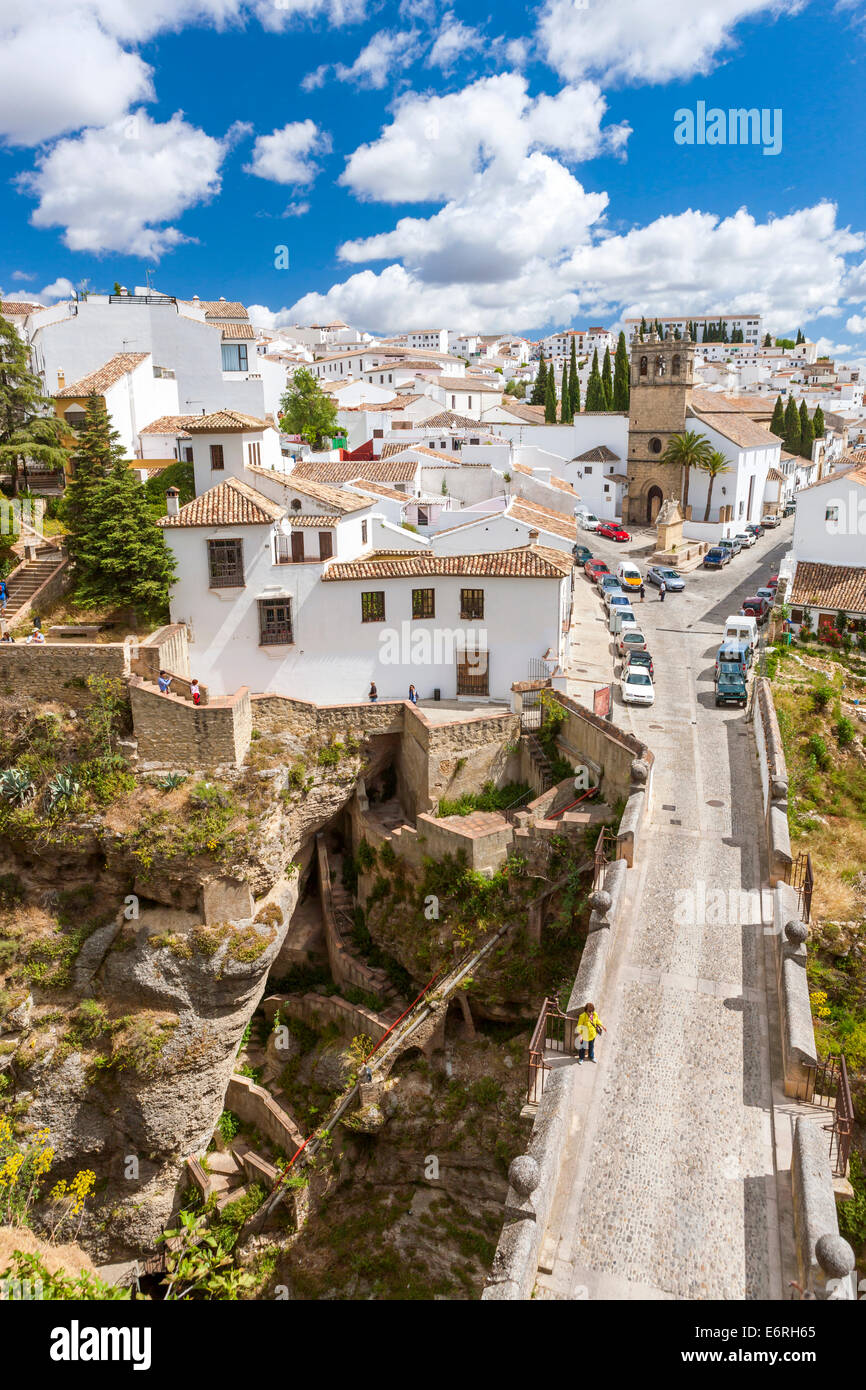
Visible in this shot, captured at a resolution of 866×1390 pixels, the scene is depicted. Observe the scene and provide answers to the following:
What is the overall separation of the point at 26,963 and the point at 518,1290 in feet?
61.1

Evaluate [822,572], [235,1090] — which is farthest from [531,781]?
[822,572]

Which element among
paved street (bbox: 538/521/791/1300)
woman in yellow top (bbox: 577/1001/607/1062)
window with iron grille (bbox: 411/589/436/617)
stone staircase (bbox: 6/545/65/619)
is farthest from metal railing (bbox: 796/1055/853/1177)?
stone staircase (bbox: 6/545/65/619)

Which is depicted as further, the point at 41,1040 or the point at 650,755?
the point at 41,1040

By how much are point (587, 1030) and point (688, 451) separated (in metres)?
50.8

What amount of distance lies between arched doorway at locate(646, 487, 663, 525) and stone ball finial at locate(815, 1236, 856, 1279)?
5607 cm

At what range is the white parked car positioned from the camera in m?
26.6

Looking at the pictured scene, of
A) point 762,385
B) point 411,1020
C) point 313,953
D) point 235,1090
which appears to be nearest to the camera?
point 411,1020

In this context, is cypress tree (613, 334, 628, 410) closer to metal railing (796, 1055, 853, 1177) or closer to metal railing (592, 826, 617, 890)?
metal railing (592, 826, 617, 890)

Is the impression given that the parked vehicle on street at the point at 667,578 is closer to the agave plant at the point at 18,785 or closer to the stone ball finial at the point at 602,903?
the stone ball finial at the point at 602,903

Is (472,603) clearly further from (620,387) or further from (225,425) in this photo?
(620,387)

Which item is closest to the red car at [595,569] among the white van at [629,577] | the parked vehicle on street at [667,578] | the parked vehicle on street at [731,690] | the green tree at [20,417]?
the white van at [629,577]

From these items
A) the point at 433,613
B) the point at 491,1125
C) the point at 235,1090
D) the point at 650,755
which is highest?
the point at 433,613

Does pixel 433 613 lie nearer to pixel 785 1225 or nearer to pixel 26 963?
pixel 26 963

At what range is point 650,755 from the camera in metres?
20.0
